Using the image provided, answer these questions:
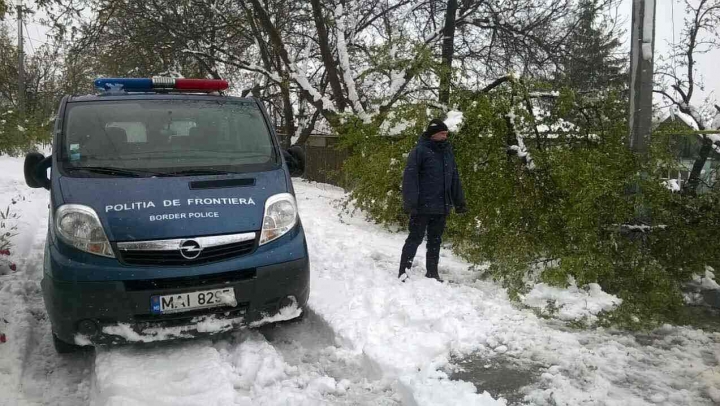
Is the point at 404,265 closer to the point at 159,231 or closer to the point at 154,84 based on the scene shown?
the point at 159,231

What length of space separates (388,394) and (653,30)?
4052 millimetres

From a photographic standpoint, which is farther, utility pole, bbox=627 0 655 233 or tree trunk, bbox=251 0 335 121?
tree trunk, bbox=251 0 335 121

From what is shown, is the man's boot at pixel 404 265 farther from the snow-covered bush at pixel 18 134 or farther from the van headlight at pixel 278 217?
the snow-covered bush at pixel 18 134

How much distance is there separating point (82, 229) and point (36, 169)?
4.19 ft

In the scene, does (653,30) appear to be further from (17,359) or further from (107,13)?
(107,13)

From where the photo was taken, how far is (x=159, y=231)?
357cm

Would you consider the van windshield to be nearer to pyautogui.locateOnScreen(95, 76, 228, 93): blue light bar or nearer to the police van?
the police van

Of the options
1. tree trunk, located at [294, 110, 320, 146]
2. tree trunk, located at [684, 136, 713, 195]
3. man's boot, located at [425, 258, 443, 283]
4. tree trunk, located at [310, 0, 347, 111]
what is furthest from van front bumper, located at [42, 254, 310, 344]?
tree trunk, located at [294, 110, 320, 146]

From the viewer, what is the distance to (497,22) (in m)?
13.8

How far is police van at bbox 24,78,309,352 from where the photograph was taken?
3.51 metres

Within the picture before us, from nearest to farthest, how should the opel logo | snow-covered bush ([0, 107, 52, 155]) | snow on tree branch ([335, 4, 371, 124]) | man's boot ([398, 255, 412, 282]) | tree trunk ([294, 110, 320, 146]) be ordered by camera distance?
the opel logo < man's boot ([398, 255, 412, 282]) < snow on tree branch ([335, 4, 371, 124]) < tree trunk ([294, 110, 320, 146]) < snow-covered bush ([0, 107, 52, 155])

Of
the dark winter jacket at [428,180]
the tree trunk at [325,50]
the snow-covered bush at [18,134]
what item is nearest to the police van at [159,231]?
the dark winter jacket at [428,180]

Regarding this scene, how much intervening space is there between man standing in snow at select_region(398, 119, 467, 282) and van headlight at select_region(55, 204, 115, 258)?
8.78 feet

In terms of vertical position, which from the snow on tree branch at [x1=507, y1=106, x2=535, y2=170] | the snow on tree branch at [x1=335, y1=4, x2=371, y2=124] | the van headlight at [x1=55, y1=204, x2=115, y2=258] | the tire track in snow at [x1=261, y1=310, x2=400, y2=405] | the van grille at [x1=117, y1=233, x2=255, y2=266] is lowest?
the tire track in snow at [x1=261, y1=310, x2=400, y2=405]
